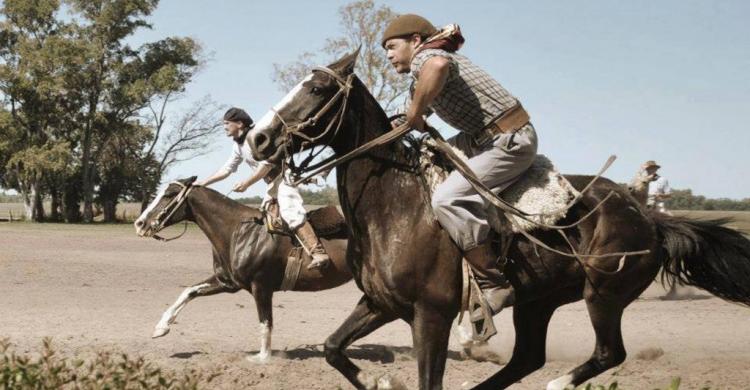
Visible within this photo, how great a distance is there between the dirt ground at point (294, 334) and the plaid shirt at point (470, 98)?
2.02 metres

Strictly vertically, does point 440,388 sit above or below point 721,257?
below

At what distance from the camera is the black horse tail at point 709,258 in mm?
6754

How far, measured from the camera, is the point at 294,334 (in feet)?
36.2

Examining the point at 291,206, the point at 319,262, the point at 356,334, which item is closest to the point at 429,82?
the point at 356,334

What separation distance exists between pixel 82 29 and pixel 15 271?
4229 cm

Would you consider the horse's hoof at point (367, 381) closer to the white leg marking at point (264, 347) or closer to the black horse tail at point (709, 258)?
the black horse tail at point (709, 258)

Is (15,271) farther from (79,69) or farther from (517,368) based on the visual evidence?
(79,69)

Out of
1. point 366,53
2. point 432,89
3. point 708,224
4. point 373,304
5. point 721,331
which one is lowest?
point 721,331

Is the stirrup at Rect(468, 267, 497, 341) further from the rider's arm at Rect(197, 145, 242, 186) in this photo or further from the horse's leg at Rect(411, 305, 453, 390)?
the rider's arm at Rect(197, 145, 242, 186)

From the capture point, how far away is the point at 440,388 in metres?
5.37

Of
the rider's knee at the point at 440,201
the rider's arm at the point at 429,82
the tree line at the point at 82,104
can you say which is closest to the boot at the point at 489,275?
the rider's knee at the point at 440,201

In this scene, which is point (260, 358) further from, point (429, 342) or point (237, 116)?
point (429, 342)

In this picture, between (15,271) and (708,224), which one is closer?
(708,224)

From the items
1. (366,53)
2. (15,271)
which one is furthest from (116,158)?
(15,271)
